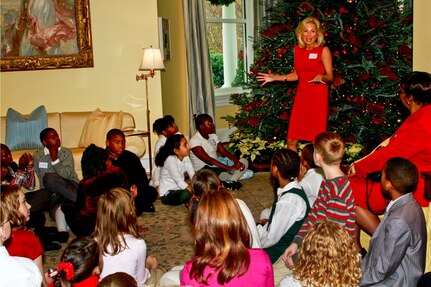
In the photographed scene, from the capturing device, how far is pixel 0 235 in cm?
248

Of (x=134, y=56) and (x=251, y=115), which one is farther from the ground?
(x=134, y=56)

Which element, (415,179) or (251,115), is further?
(251,115)

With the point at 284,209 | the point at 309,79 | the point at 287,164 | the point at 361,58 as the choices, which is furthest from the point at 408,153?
the point at 361,58

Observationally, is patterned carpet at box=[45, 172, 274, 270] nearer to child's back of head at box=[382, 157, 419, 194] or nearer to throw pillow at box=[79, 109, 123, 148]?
throw pillow at box=[79, 109, 123, 148]

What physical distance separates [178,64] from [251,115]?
8.45 feet

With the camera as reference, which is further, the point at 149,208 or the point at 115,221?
the point at 149,208

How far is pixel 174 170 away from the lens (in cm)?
626

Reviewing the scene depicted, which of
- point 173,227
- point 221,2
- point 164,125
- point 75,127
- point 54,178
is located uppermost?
point 221,2

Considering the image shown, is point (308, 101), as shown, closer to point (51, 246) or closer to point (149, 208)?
point (149, 208)

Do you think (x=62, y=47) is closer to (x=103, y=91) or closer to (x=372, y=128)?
(x=103, y=91)

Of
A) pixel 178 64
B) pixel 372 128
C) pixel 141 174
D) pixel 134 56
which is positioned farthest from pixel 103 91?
pixel 372 128

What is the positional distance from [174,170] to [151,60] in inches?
91.6

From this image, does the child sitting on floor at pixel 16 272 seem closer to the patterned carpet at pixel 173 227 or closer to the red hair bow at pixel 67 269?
the red hair bow at pixel 67 269

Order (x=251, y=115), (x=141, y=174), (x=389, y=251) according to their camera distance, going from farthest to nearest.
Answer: (x=251, y=115) < (x=141, y=174) < (x=389, y=251)
